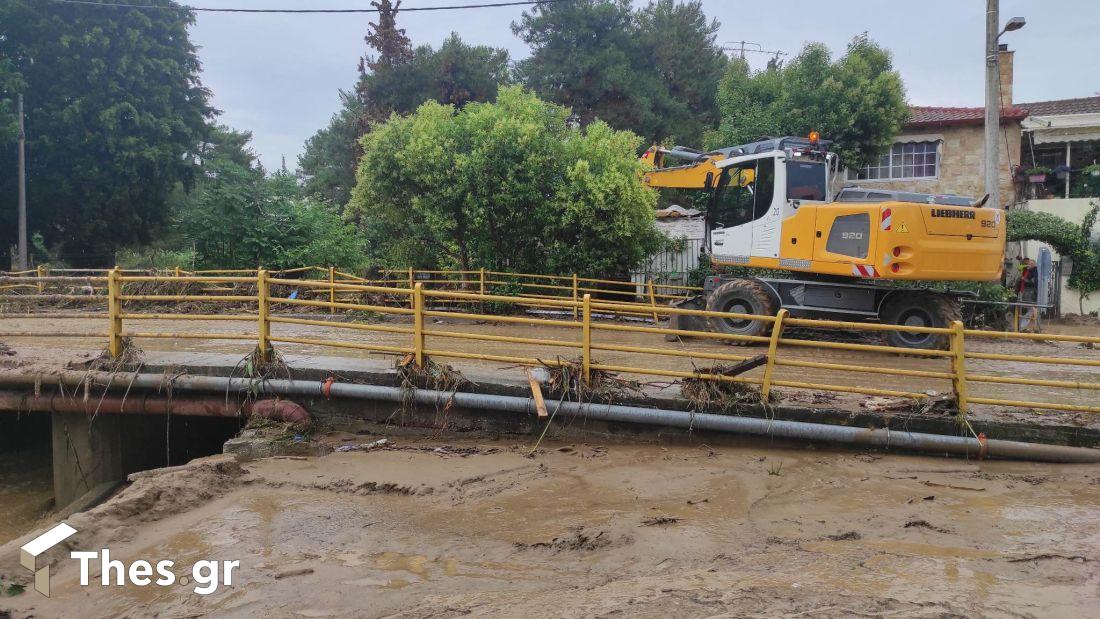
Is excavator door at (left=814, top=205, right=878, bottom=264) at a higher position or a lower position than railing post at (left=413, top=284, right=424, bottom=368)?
higher

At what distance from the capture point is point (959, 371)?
6582mm

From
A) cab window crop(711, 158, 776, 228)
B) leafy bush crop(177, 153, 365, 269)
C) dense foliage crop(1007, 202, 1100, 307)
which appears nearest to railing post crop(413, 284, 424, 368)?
cab window crop(711, 158, 776, 228)

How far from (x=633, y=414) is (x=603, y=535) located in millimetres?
2021

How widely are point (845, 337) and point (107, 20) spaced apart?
97.9 feet

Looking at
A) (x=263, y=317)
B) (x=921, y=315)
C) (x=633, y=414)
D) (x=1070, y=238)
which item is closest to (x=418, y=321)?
(x=263, y=317)

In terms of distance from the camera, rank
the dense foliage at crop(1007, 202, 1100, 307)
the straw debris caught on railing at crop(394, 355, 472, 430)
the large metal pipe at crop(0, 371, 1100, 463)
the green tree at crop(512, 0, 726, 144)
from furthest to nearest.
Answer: the green tree at crop(512, 0, 726, 144) → the dense foliage at crop(1007, 202, 1100, 307) → the straw debris caught on railing at crop(394, 355, 472, 430) → the large metal pipe at crop(0, 371, 1100, 463)

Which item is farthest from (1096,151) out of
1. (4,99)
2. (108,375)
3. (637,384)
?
(4,99)

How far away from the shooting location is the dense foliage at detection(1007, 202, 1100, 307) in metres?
19.5

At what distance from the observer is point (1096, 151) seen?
2233 cm

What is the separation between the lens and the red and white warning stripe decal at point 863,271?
35.4 ft

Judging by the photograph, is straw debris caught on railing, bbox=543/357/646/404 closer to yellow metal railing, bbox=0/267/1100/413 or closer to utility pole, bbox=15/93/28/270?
yellow metal railing, bbox=0/267/1100/413

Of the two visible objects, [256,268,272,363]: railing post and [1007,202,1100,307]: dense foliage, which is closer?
[256,268,272,363]: railing post

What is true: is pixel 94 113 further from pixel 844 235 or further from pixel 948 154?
pixel 948 154

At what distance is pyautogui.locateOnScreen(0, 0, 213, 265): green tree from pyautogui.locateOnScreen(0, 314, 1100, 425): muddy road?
17051mm
